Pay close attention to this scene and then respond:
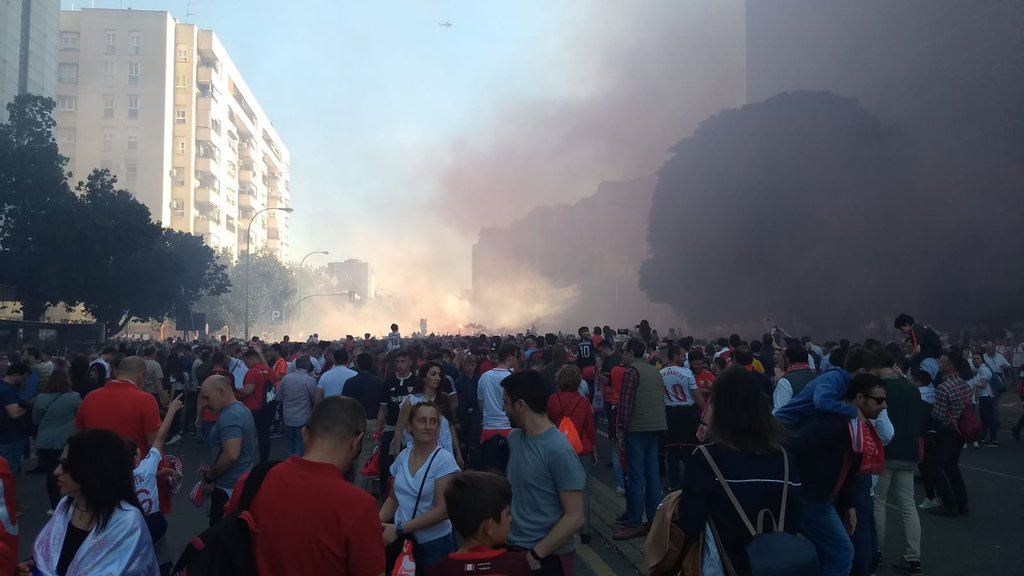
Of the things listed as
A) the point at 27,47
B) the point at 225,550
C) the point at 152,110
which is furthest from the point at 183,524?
the point at 152,110

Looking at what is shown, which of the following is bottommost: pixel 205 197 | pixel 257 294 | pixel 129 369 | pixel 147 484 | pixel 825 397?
pixel 147 484

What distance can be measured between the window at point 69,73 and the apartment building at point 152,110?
7 cm

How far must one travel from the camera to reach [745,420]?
2836 millimetres

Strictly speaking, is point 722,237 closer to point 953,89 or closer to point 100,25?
point 953,89

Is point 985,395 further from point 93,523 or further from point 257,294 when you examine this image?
point 257,294

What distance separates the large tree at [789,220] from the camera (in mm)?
37969

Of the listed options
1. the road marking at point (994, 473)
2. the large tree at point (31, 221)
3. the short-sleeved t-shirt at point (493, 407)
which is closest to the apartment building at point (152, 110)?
the large tree at point (31, 221)

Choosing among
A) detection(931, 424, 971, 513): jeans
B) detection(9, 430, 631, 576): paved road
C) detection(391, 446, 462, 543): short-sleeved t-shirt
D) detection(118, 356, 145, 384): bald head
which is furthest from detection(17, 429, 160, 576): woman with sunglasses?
detection(931, 424, 971, 513): jeans

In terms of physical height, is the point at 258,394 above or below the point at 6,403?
below

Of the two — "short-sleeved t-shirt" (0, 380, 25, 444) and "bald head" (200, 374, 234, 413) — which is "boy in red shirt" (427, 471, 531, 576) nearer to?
"bald head" (200, 374, 234, 413)

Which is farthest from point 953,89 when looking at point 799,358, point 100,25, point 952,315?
point 100,25

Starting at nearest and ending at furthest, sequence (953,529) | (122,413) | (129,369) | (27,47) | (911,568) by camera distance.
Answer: (122,413) < (129,369) < (911,568) < (953,529) < (27,47)

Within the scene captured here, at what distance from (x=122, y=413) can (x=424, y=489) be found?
235cm

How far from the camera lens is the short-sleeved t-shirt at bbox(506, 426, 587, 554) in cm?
327
